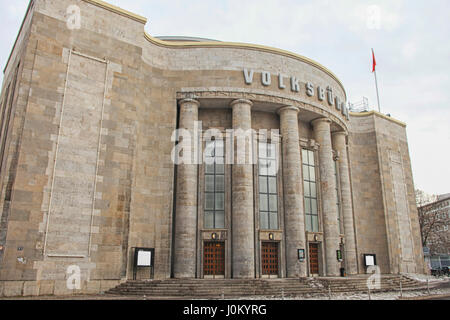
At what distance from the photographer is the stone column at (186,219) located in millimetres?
24938

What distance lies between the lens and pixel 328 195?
30109 millimetres

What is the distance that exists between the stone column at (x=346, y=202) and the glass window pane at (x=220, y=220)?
11.3 meters

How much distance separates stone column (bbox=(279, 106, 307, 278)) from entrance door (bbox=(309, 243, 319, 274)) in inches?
96.7

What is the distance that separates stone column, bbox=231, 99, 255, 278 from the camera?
2511 cm

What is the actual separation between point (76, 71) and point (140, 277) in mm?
13192

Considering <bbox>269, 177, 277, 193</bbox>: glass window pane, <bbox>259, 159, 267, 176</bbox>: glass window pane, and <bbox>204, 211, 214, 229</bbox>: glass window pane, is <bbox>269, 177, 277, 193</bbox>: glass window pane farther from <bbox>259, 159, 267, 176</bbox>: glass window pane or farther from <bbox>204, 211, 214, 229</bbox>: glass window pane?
<bbox>204, 211, 214, 229</bbox>: glass window pane

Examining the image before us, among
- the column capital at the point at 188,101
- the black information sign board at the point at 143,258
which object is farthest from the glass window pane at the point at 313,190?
the black information sign board at the point at 143,258

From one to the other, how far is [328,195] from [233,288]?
495 inches

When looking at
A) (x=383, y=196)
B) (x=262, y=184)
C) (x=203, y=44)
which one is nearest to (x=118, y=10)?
(x=203, y=44)

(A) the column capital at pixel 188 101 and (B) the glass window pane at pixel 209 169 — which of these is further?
(B) the glass window pane at pixel 209 169

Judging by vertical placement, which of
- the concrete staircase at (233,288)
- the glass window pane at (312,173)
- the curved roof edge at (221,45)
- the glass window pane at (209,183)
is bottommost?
the concrete staircase at (233,288)

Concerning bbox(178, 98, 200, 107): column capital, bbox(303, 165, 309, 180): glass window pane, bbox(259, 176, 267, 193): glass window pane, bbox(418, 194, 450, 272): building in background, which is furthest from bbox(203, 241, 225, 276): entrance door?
bbox(418, 194, 450, 272): building in background

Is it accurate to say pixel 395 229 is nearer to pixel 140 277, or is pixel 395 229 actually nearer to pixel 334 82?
pixel 334 82

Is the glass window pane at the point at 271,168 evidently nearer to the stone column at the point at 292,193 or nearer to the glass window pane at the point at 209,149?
the stone column at the point at 292,193
